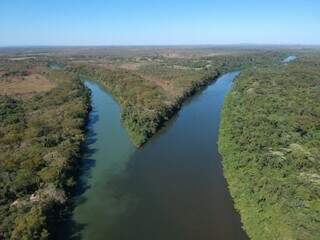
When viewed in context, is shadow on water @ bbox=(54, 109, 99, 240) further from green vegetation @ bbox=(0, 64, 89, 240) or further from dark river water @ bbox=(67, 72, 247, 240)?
green vegetation @ bbox=(0, 64, 89, 240)

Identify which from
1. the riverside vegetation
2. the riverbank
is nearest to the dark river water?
the riverbank

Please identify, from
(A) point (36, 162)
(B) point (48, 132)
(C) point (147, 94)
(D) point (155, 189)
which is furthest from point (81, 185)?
(C) point (147, 94)

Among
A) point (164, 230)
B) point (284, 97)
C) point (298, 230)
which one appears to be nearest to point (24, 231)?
point (164, 230)

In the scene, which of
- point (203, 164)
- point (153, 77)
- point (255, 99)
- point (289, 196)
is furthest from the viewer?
point (153, 77)

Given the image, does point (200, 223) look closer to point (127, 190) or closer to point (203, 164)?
point (127, 190)

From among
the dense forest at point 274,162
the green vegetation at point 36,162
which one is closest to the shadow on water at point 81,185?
the green vegetation at point 36,162

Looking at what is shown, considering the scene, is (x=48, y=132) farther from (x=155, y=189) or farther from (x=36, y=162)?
(x=155, y=189)
